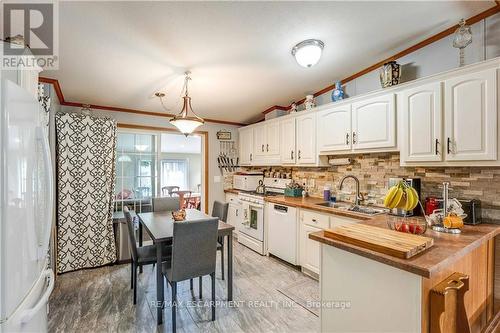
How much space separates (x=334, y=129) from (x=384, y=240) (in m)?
→ 1.94

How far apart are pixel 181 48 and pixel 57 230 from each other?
2684mm

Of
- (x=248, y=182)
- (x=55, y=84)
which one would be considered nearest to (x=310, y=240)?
(x=248, y=182)

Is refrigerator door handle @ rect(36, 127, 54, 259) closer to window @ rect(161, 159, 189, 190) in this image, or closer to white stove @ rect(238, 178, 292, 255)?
white stove @ rect(238, 178, 292, 255)

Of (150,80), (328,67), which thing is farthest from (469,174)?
(150,80)

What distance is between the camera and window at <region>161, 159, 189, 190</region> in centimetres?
895

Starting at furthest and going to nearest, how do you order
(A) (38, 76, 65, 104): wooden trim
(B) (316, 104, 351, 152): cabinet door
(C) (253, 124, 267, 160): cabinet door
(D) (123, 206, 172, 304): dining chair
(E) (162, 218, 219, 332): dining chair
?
(C) (253, 124, 267, 160): cabinet door < (B) (316, 104, 351, 152): cabinet door < (A) (38, 76, 65, 104): wooden trim < (D) (123, 206, 172, 304): dining chair < (E) (162, 218, 219, 332): dining chair

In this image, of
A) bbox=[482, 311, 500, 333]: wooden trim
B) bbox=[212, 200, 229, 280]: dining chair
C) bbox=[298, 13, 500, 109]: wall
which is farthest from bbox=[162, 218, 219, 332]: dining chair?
bbox=[298, 13, 500, 109]: wall

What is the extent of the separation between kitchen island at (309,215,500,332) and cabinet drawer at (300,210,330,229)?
3.04 ft

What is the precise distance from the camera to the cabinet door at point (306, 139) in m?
3.39

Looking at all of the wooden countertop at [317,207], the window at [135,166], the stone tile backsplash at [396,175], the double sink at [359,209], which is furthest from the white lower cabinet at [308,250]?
the window at [135,166]

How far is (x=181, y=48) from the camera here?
2.34 meters

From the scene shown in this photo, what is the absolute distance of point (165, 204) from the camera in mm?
3416

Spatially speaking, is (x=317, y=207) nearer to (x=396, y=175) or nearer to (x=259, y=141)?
(x=396, y=175)

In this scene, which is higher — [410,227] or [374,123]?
[374,123]
